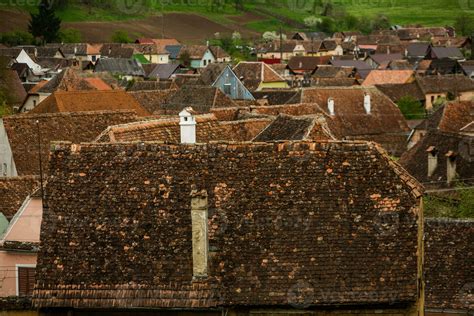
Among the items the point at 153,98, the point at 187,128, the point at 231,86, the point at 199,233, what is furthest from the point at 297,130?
the point at 231,86

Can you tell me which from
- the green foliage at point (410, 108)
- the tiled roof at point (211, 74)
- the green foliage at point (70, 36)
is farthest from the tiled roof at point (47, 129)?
the green foliage at point (70, 36)

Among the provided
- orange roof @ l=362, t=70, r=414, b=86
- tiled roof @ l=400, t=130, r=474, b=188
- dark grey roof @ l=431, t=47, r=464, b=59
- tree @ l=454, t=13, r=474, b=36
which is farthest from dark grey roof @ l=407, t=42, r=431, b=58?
tiled roof @ l=400, t=130, r=474, b=188

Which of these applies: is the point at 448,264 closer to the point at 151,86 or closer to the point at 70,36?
the point at 151,86

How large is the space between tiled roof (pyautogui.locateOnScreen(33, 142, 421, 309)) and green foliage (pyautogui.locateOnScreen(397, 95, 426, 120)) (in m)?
58.0

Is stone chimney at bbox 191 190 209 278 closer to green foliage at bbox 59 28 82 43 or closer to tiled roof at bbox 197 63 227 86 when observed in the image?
tiled roof at bbox 197 63 227 86

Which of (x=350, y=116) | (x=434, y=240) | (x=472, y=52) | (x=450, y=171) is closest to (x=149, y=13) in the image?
(x=472, y=52)

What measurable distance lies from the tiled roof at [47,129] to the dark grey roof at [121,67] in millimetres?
81299

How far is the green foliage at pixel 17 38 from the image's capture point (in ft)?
488

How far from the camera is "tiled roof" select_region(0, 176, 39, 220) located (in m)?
25.1

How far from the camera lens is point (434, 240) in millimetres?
23219

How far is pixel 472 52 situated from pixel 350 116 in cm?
8567

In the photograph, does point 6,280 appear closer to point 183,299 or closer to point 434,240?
point 183,299

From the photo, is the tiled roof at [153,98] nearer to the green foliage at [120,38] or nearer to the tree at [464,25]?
the green foliage at [120,38]

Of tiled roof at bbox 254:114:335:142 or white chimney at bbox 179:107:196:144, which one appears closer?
white chimney at bbox 179:107:196:144
